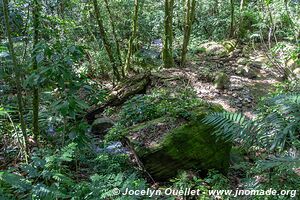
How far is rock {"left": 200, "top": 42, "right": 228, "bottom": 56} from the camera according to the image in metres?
9.41

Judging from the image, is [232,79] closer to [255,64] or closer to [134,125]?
[255,64]

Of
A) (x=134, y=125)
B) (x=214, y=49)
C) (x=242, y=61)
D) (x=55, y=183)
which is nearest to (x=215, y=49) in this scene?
(x=214, y=49)

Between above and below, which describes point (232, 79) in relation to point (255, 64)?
below

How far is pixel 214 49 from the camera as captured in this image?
9656 millimetres

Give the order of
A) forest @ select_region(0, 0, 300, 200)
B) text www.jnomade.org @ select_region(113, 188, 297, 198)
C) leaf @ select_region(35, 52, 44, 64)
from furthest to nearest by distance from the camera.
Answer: leaf @ select_region(35, 52, 44, 64)
forest @ select_region(0, 0, 300, 200)
text www.jnomade.org @ select_region(113, 188, 297, 198)

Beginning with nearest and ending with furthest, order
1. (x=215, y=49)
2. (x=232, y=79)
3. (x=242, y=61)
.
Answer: (x=232, y=79)
(x=242, y=61)
(x=215, y=49)

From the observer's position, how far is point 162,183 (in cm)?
361

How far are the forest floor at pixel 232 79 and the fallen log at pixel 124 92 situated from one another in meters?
0.75

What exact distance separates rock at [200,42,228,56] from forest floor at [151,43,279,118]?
0.18m

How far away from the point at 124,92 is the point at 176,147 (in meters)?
2.65

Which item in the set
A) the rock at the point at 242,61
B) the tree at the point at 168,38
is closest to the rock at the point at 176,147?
the tree at the point at 168,38

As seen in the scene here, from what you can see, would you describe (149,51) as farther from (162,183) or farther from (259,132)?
(259,132)

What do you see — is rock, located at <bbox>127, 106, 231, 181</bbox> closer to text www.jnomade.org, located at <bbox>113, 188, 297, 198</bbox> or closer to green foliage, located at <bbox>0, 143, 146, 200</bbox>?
text www.jnomade.org, located at <bbox>113, 188, 297, 198</bbox>

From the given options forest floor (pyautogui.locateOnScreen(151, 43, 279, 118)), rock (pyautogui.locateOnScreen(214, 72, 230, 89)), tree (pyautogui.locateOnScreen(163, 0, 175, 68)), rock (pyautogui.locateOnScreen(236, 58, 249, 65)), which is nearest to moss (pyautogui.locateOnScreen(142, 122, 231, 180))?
forest floor (pyautogui.locateOnScreen(151, 43, 279, 118))
